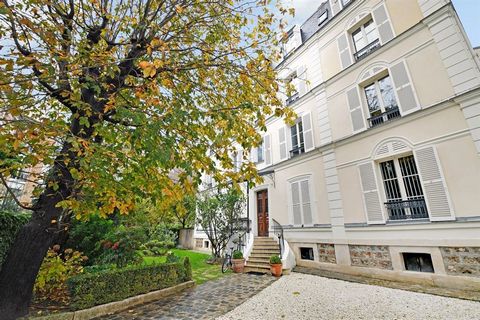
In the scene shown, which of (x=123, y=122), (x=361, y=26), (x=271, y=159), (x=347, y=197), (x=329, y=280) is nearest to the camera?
(x=123, y=122)

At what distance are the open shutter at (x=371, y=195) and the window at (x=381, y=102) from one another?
5.22 ft

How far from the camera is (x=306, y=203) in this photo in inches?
356

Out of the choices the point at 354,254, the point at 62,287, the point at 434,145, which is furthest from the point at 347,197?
the point at 62,287

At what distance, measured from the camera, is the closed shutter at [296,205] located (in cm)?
922

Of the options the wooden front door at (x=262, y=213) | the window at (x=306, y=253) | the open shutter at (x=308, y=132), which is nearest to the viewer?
the window at (x=306, y=253)

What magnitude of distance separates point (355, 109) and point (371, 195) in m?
3.10

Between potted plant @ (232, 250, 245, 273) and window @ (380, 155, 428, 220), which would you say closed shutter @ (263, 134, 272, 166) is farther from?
window @ (380, 155, 428, 220)

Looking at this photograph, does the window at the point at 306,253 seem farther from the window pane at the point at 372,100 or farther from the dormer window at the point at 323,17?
the dormer window at the point at 323,17

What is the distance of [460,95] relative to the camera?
557 centimetres

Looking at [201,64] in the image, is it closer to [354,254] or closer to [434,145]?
[434,145]

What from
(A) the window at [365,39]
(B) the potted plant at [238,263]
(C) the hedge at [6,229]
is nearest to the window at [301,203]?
(B) the potted plant at [238,263]

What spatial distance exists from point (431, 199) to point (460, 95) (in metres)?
2.72

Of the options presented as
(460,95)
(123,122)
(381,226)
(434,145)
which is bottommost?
(381,226)

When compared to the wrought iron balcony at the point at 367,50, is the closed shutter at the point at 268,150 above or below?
below
